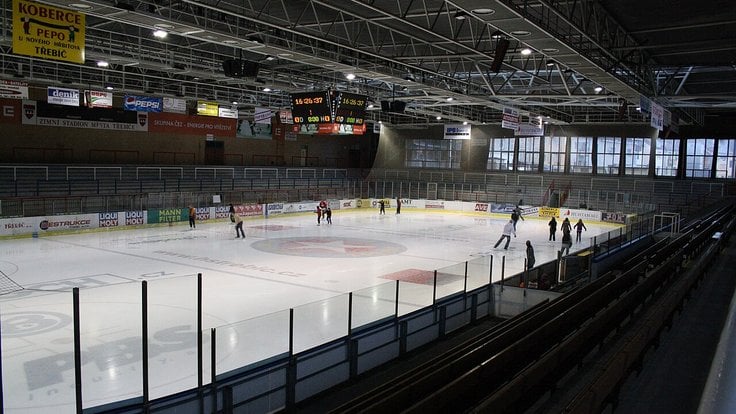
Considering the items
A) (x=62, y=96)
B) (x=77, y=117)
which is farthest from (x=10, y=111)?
(x=62, y=96)

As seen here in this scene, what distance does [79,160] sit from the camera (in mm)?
35938

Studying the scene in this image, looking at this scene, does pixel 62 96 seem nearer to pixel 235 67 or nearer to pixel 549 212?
pixel 235 67

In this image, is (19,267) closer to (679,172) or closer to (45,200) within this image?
(45,200)

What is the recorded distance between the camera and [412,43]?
19531mm

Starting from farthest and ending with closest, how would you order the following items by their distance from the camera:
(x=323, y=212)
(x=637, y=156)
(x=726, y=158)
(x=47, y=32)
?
1. (x=637, y=156)
2. (x=726, y=158)
3. (x=323, y=212)
4. (x=47, y=32)

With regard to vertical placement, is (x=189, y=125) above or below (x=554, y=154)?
above

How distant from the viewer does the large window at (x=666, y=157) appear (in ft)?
144

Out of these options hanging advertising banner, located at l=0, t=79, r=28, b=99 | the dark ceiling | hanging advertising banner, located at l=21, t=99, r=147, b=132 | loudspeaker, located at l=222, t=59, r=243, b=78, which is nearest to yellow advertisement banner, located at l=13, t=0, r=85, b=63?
the dark ceiling

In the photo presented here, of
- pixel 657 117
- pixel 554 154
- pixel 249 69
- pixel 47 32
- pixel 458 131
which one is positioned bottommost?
pixel 554 154

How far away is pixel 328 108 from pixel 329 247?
644 centimetres

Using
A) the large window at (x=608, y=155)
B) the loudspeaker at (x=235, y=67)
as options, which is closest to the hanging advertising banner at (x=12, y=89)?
the loudspeaker at (x=235, y=67)

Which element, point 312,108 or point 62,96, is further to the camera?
point 62,96

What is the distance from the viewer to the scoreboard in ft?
70.7

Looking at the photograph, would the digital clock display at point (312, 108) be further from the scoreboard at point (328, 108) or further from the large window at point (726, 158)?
the large window at point (726, 158)
